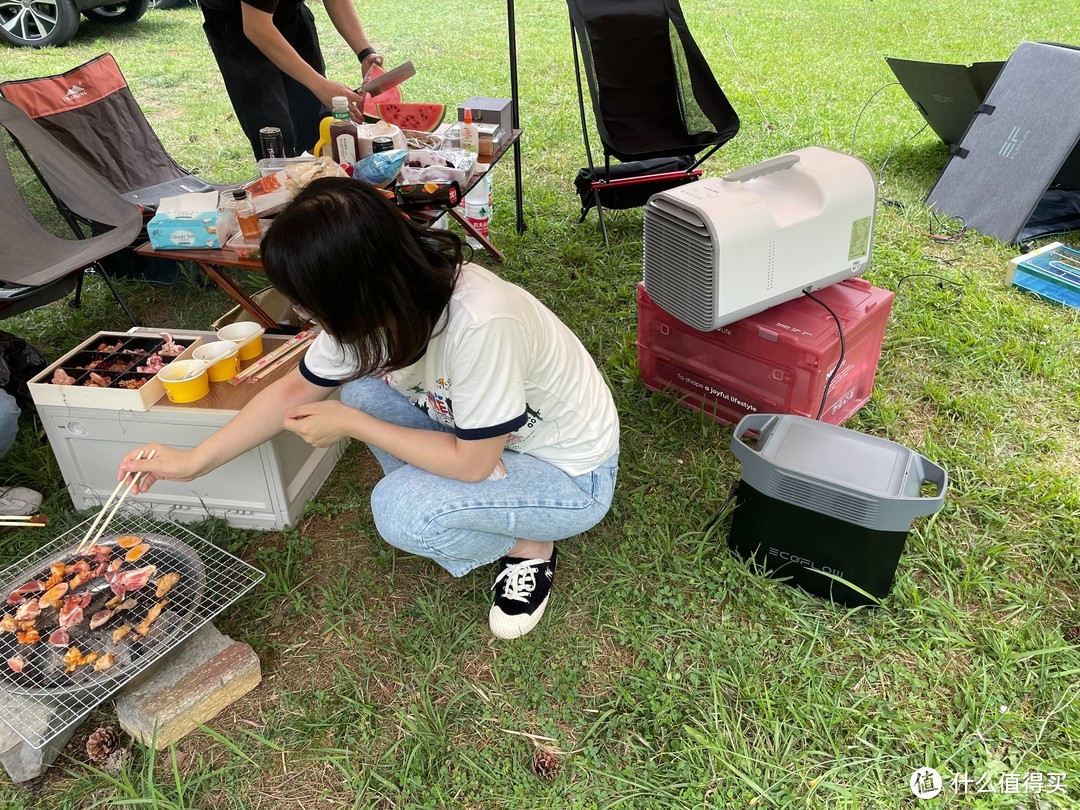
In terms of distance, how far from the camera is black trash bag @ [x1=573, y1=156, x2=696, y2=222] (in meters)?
3.61

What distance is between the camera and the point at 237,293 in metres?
2.43

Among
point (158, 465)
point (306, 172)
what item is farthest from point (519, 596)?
point (306, 172)

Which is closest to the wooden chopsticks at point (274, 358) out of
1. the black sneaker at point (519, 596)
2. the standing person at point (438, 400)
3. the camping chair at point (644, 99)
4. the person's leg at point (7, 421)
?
the standing person at point (438, 400)

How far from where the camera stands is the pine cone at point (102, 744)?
158 centimetres

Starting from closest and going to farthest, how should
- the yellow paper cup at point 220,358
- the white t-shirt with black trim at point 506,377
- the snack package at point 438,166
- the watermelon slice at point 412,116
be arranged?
the white t-shirt with black trim at point 506,377, the yellow paper cup at point 220,358, the snack package at point 438,166, the watermelon slice at point 412,116

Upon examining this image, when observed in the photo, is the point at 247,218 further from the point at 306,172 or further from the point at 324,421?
the point at 324,421

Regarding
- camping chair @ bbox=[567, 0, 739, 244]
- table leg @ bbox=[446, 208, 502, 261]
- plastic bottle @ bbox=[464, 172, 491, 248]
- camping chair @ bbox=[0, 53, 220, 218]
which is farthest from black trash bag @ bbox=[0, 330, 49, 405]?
camping chair @ bbox=[567, 0, 739, 244]

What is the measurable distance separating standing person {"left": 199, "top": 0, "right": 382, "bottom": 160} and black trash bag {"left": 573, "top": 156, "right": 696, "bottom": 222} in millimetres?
1044

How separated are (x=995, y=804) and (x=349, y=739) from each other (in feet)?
4.11

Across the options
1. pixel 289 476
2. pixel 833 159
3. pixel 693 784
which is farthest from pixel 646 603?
pixel 833 159

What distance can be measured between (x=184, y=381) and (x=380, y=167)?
39.1 inches

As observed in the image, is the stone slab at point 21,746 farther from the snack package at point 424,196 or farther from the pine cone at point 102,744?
the snack package at point 424,196

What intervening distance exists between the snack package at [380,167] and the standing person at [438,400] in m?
0.89

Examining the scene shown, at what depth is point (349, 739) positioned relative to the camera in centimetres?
162
